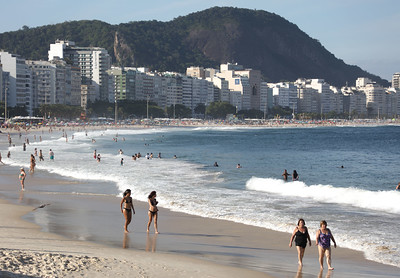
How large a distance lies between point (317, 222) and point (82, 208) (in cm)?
842

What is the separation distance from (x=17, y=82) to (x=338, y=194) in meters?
132

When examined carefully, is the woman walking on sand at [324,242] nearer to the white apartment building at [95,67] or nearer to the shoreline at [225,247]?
the shoreline at [225,247]

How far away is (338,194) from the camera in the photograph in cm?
2667

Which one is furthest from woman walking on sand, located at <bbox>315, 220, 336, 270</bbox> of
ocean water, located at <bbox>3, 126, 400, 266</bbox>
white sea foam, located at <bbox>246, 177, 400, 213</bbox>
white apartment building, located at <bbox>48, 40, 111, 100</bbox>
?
white apartment building, located at <bbox>48, 40, 111, 100</bbox>

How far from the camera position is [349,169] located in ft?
151

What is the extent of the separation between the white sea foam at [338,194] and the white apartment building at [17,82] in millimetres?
122356

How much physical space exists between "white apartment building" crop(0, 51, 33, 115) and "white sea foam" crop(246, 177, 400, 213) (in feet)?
401

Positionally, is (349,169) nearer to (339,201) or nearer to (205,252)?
(339,201)

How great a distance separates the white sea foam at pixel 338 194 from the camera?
23.7 meters

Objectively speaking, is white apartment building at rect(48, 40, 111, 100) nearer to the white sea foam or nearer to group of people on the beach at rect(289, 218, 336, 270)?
the white sea foam

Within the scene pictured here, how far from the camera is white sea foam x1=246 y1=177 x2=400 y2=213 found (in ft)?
77.8

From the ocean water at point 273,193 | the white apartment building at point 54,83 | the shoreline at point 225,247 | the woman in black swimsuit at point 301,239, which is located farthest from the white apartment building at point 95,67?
the woman in black swimsuit at point 301,239

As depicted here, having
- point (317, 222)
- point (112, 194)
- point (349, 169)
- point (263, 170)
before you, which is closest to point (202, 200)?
point (112, 194)

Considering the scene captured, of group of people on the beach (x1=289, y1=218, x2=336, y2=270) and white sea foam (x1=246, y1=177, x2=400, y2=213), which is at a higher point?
group of people on the beach (x1=289, y1=218, x2=336, y2=270)
